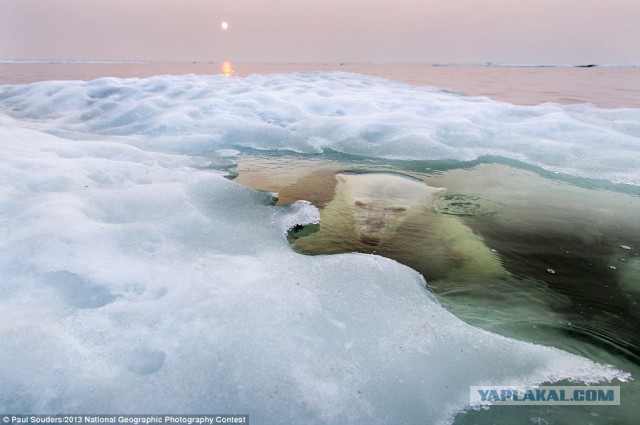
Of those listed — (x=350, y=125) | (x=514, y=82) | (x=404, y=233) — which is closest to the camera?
(x=404, y=233)

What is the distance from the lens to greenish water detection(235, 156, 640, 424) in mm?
2504

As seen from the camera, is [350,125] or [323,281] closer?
[323,281]

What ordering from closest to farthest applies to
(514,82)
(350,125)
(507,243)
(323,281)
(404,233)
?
(323,281)
(507,243)
(404,233)
(350,125)
(514,82)

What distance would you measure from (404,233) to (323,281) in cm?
150

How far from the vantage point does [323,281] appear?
9.13ft

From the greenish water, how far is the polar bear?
0.04 ft

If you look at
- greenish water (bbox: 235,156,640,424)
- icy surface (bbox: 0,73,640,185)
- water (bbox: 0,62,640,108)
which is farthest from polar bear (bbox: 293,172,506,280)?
water (bbox: 0,62,640,108)

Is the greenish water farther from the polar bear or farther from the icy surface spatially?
the icy surface

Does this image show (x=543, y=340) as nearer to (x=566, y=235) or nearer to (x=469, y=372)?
(x=469, y=372)

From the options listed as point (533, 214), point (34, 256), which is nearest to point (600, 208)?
point (533, 214)

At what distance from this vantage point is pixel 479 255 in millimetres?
3553

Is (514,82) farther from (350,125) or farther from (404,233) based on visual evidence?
(404,233)

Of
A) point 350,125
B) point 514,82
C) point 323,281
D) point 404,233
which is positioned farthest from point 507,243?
point 514,82

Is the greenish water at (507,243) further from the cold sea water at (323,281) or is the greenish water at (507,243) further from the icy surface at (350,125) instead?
the icy surface at (350,125)
